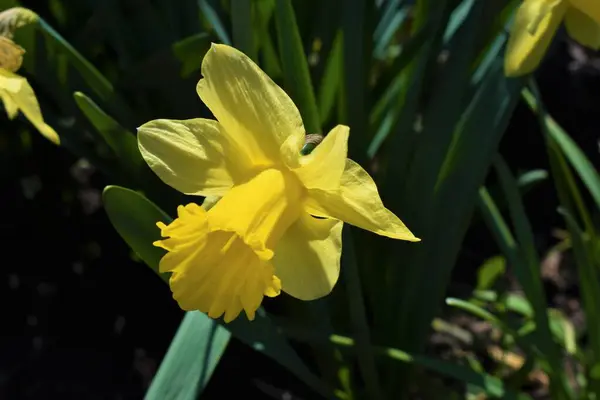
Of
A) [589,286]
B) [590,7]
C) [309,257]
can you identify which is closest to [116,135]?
[309,257]

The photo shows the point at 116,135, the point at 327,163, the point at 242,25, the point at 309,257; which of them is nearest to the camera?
the point at 327,163

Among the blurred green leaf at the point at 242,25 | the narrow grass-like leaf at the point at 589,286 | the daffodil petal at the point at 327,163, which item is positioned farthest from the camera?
the narrow grass-like leaf at the point at 589,286

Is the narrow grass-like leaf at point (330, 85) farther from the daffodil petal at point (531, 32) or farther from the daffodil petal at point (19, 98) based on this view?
the daffodil petal at point (19, 98)

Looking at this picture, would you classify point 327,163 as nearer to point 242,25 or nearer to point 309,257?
point 309,257

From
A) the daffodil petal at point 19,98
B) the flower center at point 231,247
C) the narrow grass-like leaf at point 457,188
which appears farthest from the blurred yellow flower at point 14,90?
the narrow grass-like leaf at point 457,188

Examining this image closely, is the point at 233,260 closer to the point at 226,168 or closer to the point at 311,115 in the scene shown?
the point at 226,168

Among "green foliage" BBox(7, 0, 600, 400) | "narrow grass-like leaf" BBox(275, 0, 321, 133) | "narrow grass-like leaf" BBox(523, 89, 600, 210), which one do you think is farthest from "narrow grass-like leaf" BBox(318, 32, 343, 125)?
"narrow grass-like leaf" BBox(523, 89, 600, 210)

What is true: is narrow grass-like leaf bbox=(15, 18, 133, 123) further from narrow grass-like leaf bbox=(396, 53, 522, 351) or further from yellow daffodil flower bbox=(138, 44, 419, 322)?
narrow grass-like leaf bbox=(396, 53, 522, 351)
